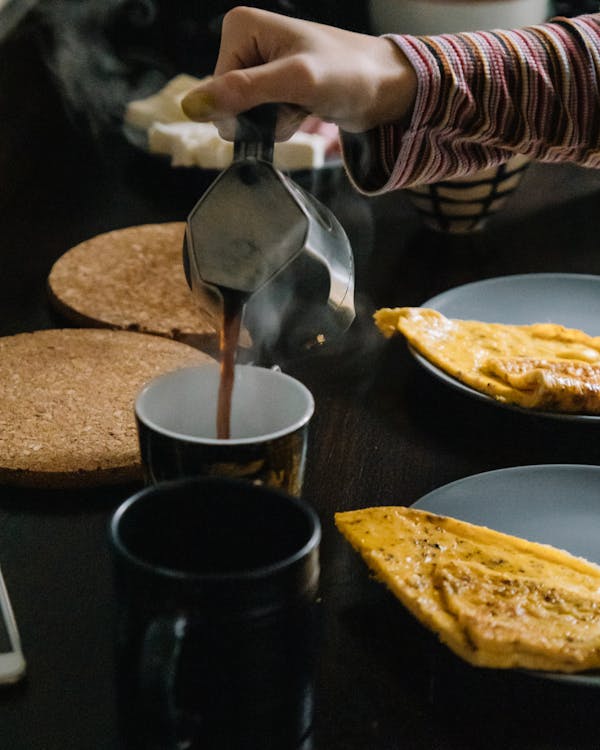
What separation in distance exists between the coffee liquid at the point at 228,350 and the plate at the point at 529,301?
19.2 inches

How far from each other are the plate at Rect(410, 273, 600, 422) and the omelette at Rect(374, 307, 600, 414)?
6cm

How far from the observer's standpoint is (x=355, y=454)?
103 centimetres

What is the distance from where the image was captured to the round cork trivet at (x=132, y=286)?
1.28m

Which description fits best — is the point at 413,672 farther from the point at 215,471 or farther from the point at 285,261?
the point at 285,261

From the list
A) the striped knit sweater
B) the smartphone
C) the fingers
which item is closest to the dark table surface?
the smartphone

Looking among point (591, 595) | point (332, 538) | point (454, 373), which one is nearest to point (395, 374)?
point (454, 373)

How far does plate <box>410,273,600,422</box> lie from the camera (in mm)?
1329

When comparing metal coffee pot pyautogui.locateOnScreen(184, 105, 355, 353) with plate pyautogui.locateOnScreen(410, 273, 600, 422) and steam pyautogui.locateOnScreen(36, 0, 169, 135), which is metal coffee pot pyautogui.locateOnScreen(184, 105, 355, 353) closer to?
plate pyautogui.locateOnScreen(410, 273, 600, 422)

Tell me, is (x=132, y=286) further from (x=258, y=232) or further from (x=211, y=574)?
(x=211, y=574)

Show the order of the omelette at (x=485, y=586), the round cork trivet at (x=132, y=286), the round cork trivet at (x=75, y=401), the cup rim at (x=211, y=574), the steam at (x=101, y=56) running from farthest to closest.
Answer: the steam at (x=101, y=56) → the round cork trivet at (x=132, y=286) → the round cork trivet at (x=75, y=401) → the omelette at (x=485, y=586) → the cup rim at (x=211, y=574)

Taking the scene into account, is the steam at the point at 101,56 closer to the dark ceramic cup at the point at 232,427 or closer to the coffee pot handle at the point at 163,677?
the dark ceramic cup at the point at 232,427

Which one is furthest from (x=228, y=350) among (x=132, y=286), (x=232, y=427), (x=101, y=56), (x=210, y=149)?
(x=101, y=56)

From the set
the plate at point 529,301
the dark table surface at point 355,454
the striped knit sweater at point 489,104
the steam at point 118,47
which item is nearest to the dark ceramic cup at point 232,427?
the dark table surface at point 355,454

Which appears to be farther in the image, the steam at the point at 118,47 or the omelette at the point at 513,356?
the steam at the point at 118,47
